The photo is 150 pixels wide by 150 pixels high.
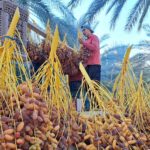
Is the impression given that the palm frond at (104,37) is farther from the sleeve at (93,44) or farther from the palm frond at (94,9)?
the sleeve at (93,44)

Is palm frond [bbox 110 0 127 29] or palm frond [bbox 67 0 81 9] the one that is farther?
palm frond [bbox 110 0 127 29]

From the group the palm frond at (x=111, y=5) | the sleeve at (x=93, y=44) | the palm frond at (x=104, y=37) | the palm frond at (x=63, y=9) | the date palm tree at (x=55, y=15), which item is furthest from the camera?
the palm frond at (x=104, y=37)

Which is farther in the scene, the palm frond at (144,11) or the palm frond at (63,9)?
the palm frond at (63,9)

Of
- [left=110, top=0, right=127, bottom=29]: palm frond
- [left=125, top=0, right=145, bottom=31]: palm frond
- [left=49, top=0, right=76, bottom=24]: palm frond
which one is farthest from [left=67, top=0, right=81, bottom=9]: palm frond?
[left=125, top=0, right=145, bottom=31]: palm frond

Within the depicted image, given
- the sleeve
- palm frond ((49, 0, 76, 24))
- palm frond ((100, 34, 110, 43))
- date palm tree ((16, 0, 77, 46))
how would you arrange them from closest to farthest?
the sleeve < date palm tree ((16, 0, 77, 46)) < palm frond ((49, 0, 76, 24)) < palm frond ((100, 34, 110, 43))

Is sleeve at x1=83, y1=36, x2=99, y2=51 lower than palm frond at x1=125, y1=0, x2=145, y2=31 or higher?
lower

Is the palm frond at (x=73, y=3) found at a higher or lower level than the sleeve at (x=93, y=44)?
higher

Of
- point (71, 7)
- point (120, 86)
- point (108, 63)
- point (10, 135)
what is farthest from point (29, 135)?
point (108, 63)

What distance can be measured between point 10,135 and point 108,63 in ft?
50.5

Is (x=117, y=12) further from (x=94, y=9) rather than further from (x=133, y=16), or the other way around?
(x=94, y=9)

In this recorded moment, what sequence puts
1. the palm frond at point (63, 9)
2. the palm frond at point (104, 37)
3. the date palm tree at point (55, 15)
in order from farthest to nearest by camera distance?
the palm frond at point (104, 37), the palm frond at point (63, 9), the date palm tree at point (55, 15)

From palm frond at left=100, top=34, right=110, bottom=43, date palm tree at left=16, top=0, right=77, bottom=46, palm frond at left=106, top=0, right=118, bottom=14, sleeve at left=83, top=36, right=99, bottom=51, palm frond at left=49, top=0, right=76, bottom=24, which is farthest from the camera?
palm frond at left=100, top=34, right=110, bottom=43

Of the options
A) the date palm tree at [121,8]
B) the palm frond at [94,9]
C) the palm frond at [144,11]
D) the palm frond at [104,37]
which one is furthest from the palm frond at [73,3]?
the palm frond at [104,37]

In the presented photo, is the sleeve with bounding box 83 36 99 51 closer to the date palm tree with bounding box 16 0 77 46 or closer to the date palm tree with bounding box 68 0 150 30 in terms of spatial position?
the date palm tree with bounding box 16 0 77 46
